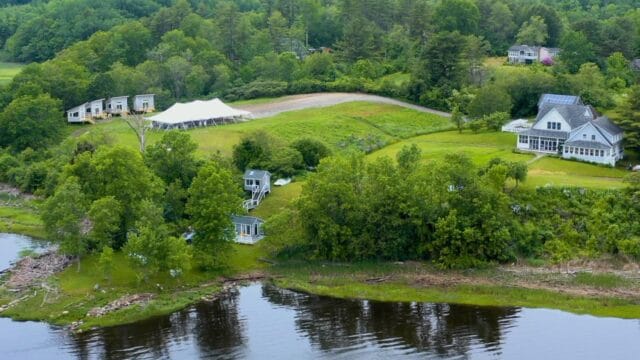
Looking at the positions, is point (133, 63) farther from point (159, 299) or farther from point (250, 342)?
point (250, 342)

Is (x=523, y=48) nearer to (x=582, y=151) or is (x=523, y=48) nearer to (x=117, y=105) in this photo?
(x=582, y=151)

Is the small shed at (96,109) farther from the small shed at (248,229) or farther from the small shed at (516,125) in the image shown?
the small shed at (516,125)

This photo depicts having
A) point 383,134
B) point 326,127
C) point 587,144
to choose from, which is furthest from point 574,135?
point 326,127

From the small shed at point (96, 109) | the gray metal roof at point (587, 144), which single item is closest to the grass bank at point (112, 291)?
the gray metal roof at point (587, 144)

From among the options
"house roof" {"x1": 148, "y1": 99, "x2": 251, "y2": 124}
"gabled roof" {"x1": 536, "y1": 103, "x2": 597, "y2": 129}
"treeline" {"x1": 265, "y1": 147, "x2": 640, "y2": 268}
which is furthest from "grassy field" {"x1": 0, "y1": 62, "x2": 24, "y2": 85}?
"gabled roof" {"x1": 536, "y1": 103, "x2": 597, "y2": 129}

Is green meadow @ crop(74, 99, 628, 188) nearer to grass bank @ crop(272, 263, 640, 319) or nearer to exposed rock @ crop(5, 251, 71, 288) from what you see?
grass bank @ crop(272, 263, 640, 319)
